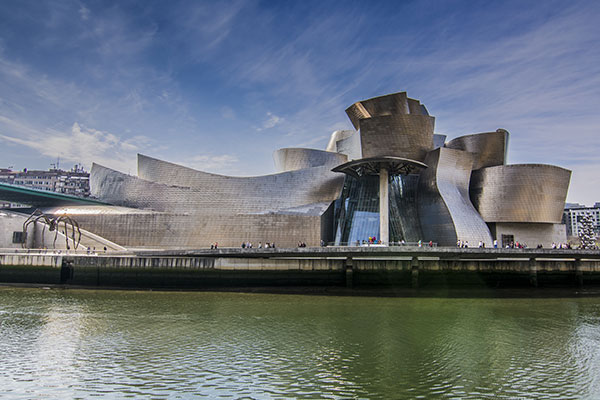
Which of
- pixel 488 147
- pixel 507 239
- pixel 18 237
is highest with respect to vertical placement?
pixel 488 147

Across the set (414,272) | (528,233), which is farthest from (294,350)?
(528,233)

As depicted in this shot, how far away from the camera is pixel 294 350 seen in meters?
9.21

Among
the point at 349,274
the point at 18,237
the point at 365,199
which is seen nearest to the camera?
the point at 349,274

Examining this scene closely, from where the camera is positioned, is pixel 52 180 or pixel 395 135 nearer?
pixel 395 135

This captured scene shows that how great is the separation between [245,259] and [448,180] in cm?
1605

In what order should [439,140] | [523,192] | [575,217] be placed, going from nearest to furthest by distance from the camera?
[523,192]
[439,140]
[575,217]

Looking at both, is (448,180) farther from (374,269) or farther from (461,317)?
(461,317)

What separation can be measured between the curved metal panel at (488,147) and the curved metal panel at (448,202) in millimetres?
2267

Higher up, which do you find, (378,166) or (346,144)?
(346,144)

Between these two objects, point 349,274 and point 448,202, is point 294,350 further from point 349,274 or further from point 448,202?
point 448,202

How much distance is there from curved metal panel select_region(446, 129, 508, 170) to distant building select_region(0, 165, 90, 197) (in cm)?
6901

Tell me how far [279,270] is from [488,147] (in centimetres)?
2020

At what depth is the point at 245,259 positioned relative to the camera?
1959 centimetres

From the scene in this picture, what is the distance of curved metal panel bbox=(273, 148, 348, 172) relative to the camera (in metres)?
32.2
